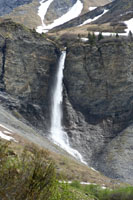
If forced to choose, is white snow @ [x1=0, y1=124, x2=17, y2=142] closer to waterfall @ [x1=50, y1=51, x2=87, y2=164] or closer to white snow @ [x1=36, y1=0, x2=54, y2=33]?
waterfall @ [x1=50, y1=51, x2=87, y2=164]

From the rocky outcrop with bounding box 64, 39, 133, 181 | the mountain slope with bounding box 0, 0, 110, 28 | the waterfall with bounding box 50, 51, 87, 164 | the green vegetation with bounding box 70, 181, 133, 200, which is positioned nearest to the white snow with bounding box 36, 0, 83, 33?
the mountain slope with bounding box 0, 0, 110, 28

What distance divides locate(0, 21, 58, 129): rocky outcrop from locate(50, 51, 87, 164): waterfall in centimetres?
127

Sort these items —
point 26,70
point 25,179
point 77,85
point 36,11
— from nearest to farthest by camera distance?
1. point 25,179
2. point 26,70
3. point 77,85
4. point 36,11

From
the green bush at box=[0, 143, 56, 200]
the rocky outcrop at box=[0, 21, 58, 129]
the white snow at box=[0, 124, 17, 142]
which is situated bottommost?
the white snow at box=[0, 124, 17, 142]

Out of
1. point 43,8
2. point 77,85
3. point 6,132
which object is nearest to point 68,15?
point 43,8

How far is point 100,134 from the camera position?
48594mm

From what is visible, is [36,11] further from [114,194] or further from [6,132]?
[114,194]

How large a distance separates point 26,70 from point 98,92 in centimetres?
1350

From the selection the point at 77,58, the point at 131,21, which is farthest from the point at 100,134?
the point at 131,21

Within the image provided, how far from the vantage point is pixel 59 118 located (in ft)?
168

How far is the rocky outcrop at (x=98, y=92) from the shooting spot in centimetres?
4888

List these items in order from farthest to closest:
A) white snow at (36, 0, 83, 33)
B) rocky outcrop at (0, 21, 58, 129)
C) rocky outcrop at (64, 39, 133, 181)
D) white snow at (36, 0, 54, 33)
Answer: white snow at (36, 0, 54, 33), white snow at (36, 0, 83, 33), rocky outcrop at (0, 21, 58, 129), rocky outcrop at (64, 39, 133, 181)

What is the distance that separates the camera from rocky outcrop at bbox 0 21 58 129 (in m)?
49.5

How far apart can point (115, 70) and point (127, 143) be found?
48.4 ft
